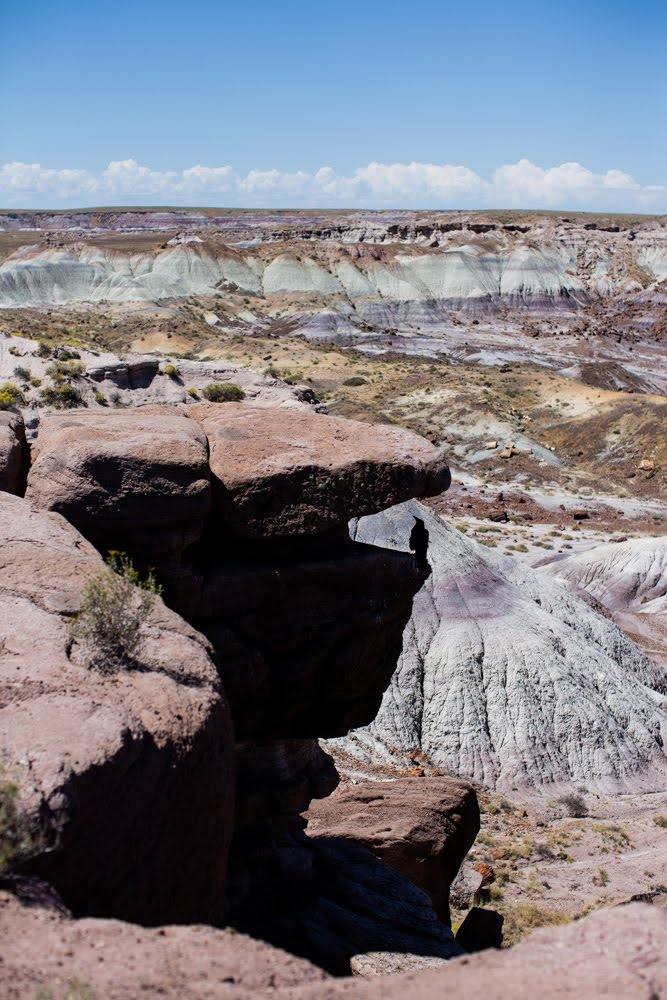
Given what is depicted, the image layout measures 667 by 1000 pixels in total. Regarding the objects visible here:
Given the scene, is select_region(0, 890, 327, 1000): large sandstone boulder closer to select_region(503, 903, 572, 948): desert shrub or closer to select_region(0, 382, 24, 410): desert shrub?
select_region(503, 903, 572, 948): desert shrub

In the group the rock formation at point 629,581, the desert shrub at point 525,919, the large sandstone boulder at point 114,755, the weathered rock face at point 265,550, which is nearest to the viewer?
the large sandstone boulder at point 114,755

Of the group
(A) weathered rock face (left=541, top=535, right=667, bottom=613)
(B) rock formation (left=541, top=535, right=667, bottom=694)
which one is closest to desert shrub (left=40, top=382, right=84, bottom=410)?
(B) rock formation (left=541, top=535, right=667, bottom=694)

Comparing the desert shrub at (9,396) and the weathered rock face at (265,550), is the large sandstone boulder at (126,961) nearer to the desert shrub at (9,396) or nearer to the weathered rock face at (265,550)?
the weathered rock face at (265,550)

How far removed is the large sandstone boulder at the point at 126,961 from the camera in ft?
13.5

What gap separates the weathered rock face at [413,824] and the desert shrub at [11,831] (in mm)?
9325

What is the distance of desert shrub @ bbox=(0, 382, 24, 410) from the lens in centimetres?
1788

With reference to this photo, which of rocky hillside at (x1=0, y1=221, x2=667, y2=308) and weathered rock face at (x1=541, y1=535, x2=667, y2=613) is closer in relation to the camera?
weathered rock face at (x1=541, y1=535, x2=667, y2=613)

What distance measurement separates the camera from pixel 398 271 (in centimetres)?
11462

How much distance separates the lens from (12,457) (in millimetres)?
10156

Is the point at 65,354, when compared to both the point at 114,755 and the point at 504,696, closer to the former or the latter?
the point at 504,696

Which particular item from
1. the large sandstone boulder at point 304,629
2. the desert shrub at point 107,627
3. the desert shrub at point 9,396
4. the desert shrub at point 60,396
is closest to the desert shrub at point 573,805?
the large sandstone boulder at point 304,629

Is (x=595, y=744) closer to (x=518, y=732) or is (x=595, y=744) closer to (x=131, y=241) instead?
(x=518, y=732)

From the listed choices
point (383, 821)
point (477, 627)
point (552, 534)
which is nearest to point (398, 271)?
point (552, 534)

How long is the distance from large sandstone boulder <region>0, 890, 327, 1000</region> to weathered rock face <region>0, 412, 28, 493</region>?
20.3 feet
